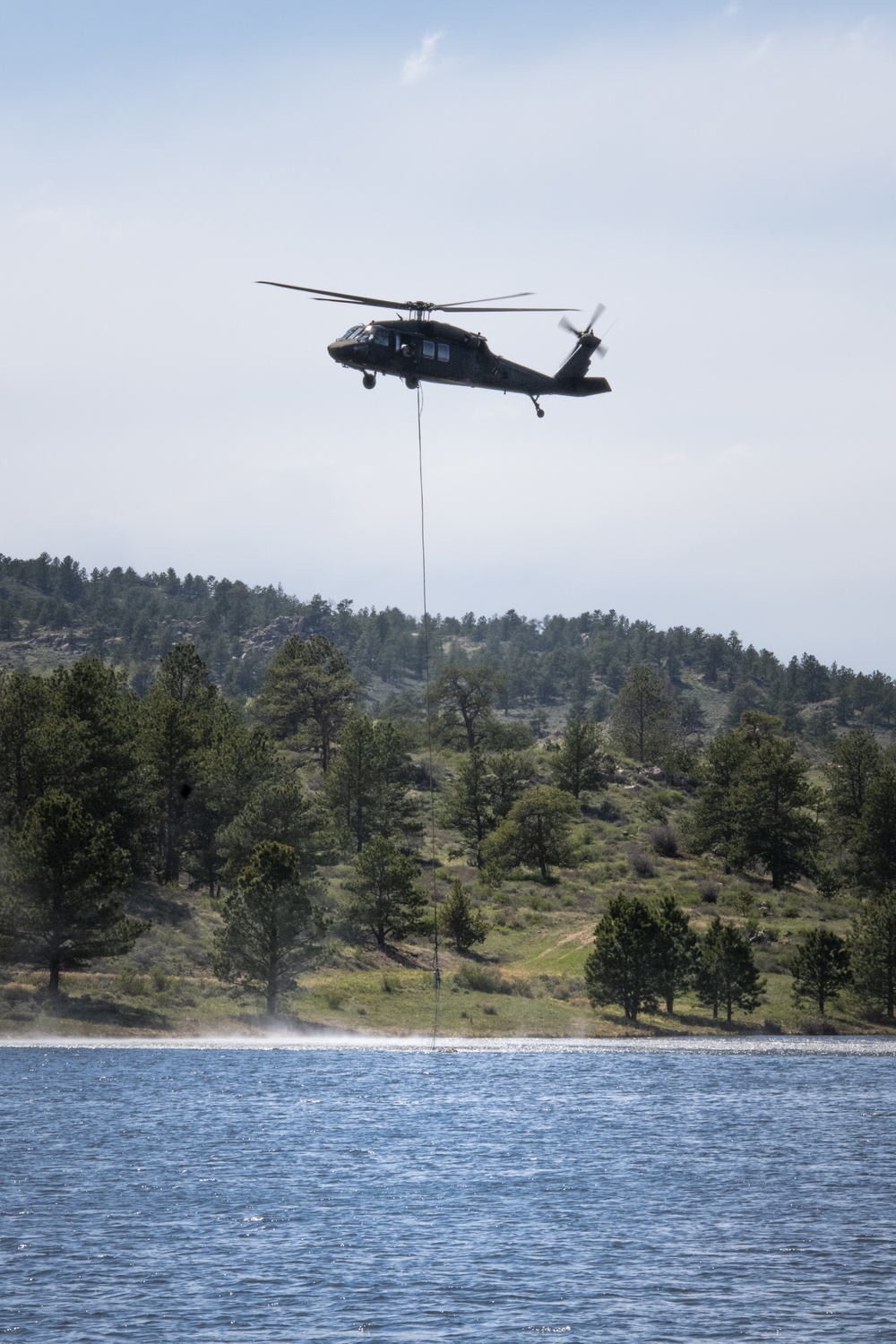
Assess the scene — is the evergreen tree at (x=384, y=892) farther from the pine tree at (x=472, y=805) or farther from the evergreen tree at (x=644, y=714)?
the evergreen tree at (x=644, y=714)

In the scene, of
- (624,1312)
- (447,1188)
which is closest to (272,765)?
(447,1188)

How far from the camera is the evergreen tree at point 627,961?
8906 centimetres

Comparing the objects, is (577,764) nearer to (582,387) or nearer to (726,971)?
(726,971)

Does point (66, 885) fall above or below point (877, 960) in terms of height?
above

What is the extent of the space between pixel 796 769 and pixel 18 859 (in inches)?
3152

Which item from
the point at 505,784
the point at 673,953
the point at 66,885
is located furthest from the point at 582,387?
the point at 505,784

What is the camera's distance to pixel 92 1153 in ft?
161

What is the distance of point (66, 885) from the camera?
77.3 metres

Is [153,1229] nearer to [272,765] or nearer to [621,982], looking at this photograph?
[621,982]

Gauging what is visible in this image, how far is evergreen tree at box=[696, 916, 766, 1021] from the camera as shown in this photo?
9138cm

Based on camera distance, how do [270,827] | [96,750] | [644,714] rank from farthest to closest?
[644,714]
[96,750]
[270,827]

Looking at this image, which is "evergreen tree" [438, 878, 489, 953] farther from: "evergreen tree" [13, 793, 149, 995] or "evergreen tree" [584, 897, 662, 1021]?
"evergreen tree" [13, 793, 149, 995]

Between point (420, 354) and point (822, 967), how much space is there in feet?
192

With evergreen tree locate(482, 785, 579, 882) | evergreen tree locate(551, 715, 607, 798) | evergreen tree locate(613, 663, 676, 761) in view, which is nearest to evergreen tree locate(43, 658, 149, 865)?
evergreen tree locate(482, 785, 579, 882)
